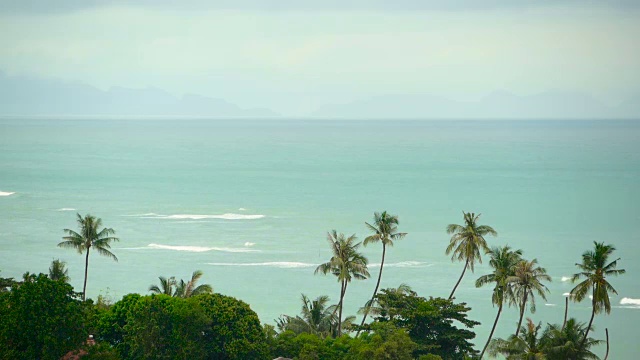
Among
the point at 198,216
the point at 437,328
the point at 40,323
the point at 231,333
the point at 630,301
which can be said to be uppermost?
the point at 198,216

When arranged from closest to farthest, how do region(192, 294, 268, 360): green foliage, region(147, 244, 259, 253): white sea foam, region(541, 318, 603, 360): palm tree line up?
region(541, 318, 603, 360): palm tree < region(192, 294, 268, 360): green foliage < region(147, 244, 259, 253): white sea foam

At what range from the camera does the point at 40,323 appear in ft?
129

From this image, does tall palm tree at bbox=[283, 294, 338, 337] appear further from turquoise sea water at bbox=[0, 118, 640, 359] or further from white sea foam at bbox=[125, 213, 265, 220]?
white sea foam at bbox=[125, 213, 265, 220]

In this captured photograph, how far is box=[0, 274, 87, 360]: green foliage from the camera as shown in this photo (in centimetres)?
3931

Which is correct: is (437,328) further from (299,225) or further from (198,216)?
(198,216)

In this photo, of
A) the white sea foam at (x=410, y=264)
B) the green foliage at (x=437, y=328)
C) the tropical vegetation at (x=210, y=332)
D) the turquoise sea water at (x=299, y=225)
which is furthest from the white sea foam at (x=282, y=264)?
the green foliage at (x=437, y=328)

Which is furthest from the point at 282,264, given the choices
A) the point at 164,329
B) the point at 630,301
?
the point at 164,329

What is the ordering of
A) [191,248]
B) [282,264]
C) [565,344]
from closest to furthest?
[565,344]
[282,264]
[191,248]

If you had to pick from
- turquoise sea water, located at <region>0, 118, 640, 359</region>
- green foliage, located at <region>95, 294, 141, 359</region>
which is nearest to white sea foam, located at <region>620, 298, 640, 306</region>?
turquoise sea water, located at <region>0, 118, 640, 359</region>

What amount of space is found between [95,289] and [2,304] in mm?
54930

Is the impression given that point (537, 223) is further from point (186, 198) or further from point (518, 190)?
point (186, 198)

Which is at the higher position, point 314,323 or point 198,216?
point 198,216

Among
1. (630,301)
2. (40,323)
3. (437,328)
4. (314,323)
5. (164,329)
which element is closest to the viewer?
(40,323)

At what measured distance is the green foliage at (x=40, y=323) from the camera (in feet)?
129
